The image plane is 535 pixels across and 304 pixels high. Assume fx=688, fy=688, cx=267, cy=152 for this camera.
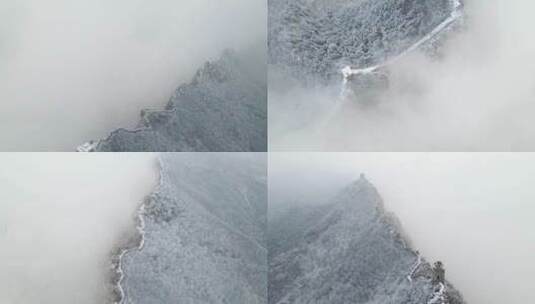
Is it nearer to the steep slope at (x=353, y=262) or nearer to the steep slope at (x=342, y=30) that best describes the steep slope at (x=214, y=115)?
the steep slope at (x=342, y=30)

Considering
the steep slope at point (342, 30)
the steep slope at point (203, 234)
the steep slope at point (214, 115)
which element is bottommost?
the steep slope at point (203, 234)

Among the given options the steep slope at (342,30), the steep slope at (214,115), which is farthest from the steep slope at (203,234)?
the steep slope at (342,30)

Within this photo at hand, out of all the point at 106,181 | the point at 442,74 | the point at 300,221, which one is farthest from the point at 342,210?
the point at 106,181

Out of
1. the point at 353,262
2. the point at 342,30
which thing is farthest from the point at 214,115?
the point at 353,262

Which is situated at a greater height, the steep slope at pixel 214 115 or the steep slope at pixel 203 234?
the steep slope at pixel 214 115

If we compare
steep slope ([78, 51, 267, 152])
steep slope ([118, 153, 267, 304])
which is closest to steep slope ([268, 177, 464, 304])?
steep slope ([118, 153, 267, 304])

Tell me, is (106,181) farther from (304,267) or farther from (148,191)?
(304,267)
